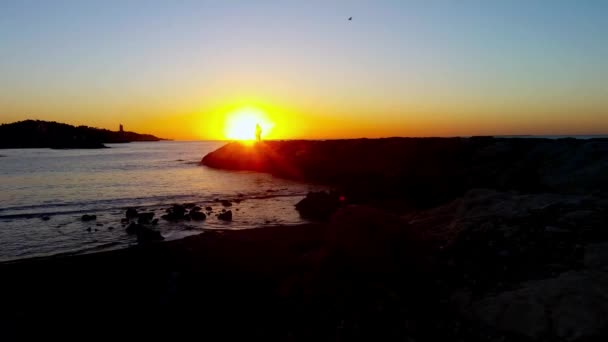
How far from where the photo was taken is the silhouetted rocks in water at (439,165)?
78.7 feet

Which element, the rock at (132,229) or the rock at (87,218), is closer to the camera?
the rock at (132,229)

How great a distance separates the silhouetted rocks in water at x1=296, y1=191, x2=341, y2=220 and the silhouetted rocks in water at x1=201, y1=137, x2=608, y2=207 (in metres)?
3.55

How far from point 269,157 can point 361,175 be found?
76.8ft

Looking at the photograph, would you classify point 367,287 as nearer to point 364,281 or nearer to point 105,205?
point 364,281

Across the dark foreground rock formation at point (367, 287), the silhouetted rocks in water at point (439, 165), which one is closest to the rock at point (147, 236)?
the dark foreground rock formation at point (367, 287)

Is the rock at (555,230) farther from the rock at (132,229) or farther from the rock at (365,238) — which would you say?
the rock at (132,229)

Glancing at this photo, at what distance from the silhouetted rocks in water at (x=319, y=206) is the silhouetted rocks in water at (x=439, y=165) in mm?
3547

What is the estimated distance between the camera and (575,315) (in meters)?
7.07

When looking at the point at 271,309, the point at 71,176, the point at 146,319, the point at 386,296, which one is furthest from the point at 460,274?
the point at 71,176

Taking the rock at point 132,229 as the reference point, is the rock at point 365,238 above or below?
above

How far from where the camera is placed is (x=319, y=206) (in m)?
26.1

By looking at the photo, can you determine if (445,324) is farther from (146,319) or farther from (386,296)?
(146,319)

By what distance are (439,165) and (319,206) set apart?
64.2 feet

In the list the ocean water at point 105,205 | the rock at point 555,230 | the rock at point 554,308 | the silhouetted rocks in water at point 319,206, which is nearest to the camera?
the rock at point 554,308
